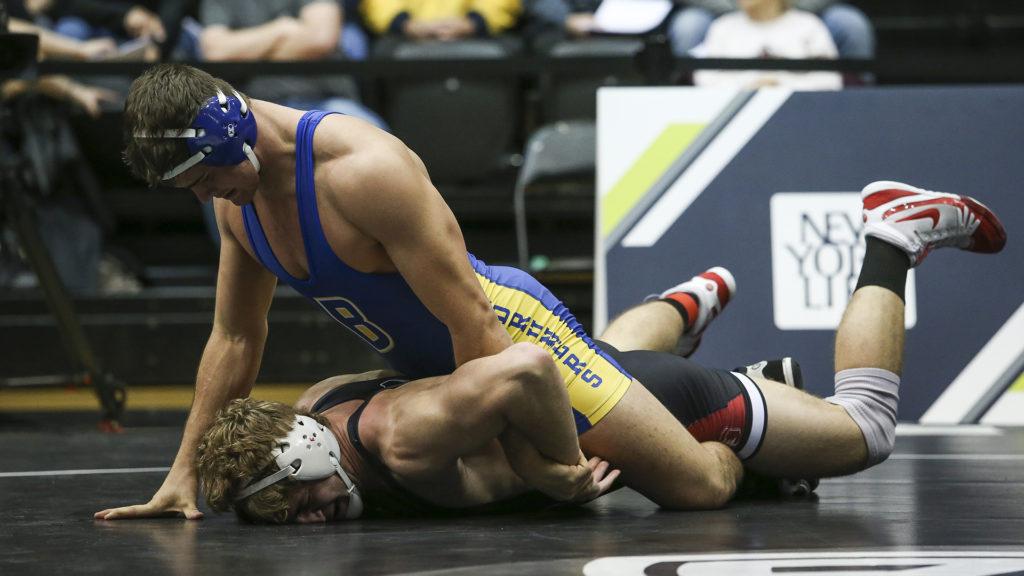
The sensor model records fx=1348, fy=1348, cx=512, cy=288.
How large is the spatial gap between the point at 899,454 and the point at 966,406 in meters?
0.80

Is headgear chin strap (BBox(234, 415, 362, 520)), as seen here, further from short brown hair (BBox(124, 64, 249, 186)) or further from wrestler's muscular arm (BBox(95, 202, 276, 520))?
short brown hair (BBox(124, 64, 249, 186))

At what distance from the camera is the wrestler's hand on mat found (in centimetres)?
284

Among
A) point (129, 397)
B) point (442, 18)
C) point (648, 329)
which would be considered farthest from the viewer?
point (442, 18)

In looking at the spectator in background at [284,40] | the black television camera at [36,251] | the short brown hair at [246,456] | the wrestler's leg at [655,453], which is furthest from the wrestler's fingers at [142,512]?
the spectator in background at [284,40]

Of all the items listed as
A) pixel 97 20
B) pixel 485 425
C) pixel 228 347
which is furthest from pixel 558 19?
pixel 485 425

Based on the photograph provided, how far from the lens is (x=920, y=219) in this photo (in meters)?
3.44

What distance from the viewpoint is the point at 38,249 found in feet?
15.9

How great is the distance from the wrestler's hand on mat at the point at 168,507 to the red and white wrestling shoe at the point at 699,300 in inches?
56.7

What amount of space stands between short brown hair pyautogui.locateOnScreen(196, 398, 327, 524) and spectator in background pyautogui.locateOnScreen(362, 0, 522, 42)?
3938 mm

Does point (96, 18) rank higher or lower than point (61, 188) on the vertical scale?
higher

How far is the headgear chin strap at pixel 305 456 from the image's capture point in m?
2.64

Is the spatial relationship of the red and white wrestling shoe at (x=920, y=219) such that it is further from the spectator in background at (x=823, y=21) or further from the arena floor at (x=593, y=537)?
the spectator in background at (x=823, y=21)

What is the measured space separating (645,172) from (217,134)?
2.52 meters

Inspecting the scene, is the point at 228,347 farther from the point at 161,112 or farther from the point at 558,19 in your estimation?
the point at 558,19
